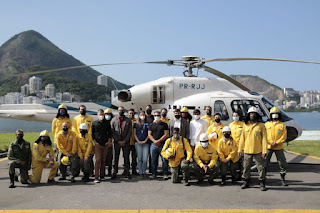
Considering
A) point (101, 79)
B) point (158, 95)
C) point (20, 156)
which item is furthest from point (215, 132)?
point (101, 79)

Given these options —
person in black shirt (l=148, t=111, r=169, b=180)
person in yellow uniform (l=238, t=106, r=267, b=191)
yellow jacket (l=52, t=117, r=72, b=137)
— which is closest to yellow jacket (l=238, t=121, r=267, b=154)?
person in yellow uniform (l=238, t=106, r=267, b=191)

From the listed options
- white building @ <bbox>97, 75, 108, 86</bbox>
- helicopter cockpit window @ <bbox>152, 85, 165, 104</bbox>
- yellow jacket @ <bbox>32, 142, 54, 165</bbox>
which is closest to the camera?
yellow jacket @ <bbox>32, 142, 54, 165</bbox>

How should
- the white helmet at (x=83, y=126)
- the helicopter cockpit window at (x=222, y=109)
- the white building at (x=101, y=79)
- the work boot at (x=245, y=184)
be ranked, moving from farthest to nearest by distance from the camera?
the white building at (x=101, y=79) → the helicopter cockpit window at (x=222, y=109) → the white helmet at (x=83, y=126) → the work boot at (x=245, y=184)

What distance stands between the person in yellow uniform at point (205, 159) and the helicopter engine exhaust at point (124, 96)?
4.69 m

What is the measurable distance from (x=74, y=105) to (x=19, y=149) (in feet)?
17.9

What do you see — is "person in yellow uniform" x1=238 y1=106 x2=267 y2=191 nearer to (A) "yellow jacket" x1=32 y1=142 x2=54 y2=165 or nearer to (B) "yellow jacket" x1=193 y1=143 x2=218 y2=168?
(B) "yellow jacket" x1=193 y1=143 x2=218 y2=168

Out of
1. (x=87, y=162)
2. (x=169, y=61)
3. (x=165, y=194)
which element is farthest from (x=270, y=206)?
(x=169, y=61)

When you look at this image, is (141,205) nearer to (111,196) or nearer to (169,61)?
(111,196)

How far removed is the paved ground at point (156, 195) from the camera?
247 inches

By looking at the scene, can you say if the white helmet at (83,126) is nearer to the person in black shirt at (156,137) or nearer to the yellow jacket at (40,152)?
the yellow jacket at (40,152)

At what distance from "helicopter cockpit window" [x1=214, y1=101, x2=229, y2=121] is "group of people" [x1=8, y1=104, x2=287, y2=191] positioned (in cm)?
163

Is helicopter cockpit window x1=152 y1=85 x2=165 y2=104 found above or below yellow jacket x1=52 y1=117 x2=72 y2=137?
above

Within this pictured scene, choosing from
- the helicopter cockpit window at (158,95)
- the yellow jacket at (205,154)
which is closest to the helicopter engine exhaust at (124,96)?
the helicopter cockpit window at (158,95)

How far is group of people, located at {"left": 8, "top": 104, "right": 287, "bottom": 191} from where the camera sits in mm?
7996
